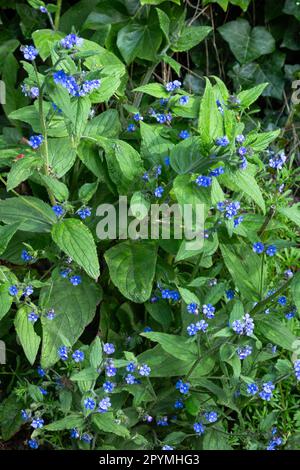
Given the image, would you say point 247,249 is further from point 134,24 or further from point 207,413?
point 134,24

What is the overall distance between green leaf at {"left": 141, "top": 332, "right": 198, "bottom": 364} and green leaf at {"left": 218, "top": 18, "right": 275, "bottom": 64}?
178 cm

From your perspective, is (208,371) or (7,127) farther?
(7,127)

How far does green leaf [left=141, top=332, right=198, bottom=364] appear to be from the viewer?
7.25ft

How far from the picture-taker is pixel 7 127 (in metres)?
3.20

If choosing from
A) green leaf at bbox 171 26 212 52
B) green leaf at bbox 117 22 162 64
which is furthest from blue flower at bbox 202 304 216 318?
green leaf at bbox 117 22 162 64

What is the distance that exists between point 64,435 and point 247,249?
3.23ft

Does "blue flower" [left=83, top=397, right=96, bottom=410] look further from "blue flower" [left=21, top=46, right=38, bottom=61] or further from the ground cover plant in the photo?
"blue flower" [left=21, top=46, right=38, bottom=61]

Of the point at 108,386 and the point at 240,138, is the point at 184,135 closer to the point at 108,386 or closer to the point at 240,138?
the point at 240,138

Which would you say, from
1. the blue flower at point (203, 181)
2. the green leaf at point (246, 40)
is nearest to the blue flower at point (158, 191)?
the blue flower at point (203, 181)

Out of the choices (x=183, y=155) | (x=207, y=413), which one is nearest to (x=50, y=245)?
(x=183, y=155)

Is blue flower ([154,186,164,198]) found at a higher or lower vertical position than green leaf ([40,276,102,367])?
higher

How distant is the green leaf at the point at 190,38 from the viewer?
292 cm

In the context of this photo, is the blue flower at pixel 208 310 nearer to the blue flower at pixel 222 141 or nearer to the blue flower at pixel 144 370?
the blue flower at pixel 144 370

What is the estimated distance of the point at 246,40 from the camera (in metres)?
3.53
